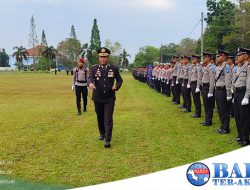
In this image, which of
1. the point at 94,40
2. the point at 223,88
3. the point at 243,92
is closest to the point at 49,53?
the point at 94,40

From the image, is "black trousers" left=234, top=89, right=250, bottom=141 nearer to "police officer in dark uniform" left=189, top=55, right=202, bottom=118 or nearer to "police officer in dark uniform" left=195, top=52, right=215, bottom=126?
"police officer in dark uniform" left=195, top=52, right=215, bottom=126

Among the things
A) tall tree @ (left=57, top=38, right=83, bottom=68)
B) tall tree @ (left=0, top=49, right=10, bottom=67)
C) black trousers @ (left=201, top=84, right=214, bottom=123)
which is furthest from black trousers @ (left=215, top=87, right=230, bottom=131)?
tall tree @ (left=0, top=49, right=10, bottom=67)

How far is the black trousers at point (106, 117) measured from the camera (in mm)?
8031

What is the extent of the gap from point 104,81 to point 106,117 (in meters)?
0.75

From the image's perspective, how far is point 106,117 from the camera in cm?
810

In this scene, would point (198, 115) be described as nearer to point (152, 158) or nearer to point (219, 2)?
point (152, 158)

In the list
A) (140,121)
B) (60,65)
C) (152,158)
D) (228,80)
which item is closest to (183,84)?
(140,121)

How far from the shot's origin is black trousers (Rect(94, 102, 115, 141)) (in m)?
8.03

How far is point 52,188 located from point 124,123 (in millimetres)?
5774

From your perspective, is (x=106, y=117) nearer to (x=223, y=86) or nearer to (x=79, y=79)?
(x=223, y=86)

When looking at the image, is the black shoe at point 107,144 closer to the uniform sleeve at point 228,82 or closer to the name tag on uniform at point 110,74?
the name tag on uniform at point 110,74

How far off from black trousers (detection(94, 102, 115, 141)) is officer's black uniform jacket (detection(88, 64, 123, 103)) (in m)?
0.12

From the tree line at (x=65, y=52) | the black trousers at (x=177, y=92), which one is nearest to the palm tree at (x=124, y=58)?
the tree line at (x=65, y=52)

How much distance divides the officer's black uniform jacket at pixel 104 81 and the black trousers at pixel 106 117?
12 cm
